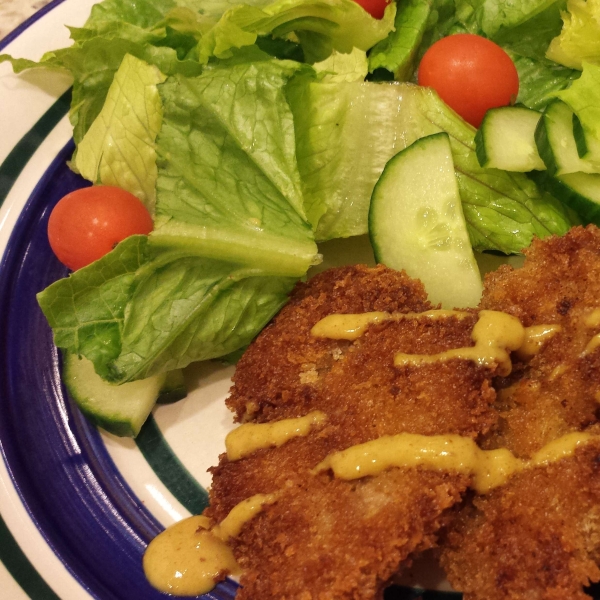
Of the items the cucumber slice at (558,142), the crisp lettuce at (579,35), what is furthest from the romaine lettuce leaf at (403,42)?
the cucumber slice at (558,142)

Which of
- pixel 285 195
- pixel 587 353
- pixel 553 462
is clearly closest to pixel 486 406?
pixel 553 462

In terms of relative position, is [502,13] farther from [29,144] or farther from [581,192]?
[29,144]

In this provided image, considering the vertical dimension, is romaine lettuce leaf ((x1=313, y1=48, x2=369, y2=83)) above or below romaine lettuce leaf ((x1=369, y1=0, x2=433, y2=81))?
above

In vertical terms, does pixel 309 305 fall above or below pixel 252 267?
below

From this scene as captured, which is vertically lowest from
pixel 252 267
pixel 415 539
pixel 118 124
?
pixel 415 539

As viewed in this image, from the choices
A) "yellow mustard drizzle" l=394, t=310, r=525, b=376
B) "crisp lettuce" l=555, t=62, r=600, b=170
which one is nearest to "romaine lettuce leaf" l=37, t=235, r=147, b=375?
"yellow mustard drizzle" l=394, t=310, r=525, b=376

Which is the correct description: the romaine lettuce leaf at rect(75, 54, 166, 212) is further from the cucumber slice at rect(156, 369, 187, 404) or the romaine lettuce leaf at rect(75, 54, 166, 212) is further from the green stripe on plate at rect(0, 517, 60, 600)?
the green stripe on plate at rect(0, 517, 60, 600)

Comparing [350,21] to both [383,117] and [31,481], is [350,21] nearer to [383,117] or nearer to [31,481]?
[383,117]

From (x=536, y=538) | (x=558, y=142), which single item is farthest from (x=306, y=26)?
(x=536, y=538)
